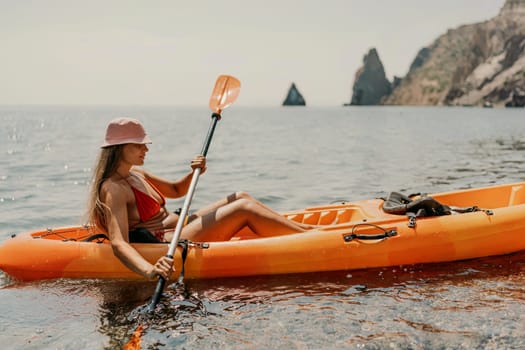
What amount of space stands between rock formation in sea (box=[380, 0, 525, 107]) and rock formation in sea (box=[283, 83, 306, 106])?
74.8ft

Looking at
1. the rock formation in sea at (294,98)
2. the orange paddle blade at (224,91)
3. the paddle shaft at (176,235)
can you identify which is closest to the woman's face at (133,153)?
the paddle shaft at (176,235)

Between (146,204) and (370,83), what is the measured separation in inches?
6157

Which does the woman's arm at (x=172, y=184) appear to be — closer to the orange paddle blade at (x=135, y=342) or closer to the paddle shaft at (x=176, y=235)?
the paddle shaft at (x=176, y=235)

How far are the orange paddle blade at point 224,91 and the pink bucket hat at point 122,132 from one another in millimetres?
2124

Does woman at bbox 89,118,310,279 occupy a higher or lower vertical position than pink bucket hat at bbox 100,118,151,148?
lower

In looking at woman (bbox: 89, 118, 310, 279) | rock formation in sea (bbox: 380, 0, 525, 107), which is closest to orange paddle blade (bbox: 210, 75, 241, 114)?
woman (bbox: 89, 118, 310, 279)

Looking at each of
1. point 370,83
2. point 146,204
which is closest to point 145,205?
point 146,204

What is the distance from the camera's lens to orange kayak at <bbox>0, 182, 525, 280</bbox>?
16.1 feet

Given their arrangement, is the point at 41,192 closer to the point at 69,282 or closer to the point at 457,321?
the point at 69,282

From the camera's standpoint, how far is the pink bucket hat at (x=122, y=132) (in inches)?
169

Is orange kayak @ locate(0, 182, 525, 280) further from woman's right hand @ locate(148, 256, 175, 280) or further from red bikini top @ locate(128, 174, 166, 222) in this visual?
woman's right hand @ locate(148, 256, 175, 280)

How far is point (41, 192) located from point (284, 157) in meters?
8.45

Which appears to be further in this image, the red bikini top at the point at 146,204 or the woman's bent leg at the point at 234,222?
the woman's bent leg at the point at 234,222

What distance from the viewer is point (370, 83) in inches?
6137
